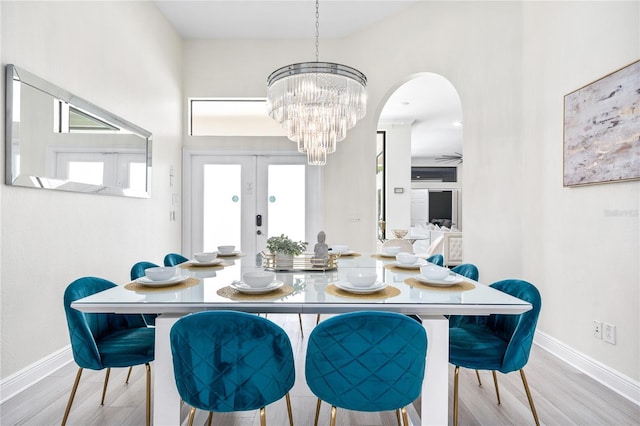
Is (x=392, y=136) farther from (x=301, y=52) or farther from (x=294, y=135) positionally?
(x=294, y=135)

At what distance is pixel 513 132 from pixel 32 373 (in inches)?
167

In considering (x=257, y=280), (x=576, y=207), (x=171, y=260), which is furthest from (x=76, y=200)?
(x=576, y=207)

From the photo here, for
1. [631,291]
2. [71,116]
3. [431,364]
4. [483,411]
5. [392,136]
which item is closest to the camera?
[431,364]

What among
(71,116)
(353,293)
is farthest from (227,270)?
(71,116)

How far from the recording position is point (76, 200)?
2652 mm

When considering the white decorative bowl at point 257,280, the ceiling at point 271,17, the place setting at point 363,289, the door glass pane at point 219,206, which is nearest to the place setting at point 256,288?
the white decorative bowl at point 257,280

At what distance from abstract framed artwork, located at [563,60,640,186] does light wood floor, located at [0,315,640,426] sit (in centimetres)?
138

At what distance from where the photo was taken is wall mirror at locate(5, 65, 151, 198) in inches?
84.3

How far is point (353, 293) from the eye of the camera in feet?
5.38

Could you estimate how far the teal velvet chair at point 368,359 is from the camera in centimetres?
123

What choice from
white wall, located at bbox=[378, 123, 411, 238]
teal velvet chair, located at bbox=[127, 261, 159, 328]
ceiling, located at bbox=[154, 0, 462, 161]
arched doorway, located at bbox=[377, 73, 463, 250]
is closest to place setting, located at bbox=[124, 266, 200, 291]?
teal velvet chair, located at bbox=[127, 261, 159, 328]

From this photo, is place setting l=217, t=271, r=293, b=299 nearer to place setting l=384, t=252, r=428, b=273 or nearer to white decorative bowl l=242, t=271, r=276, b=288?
white decorative bowl l=242, t=271, r=276, b=288

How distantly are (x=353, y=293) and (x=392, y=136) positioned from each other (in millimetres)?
6385

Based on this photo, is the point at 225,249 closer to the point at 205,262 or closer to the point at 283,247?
the point at 205,262
